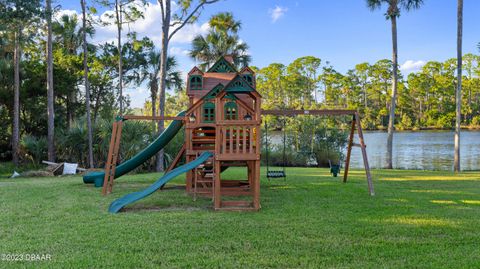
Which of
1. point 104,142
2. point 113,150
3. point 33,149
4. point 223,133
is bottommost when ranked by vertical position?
point 33,149

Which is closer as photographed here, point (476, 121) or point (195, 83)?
point (195, 83)

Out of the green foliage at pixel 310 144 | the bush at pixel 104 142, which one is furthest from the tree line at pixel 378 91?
the bush at pixel 104 142

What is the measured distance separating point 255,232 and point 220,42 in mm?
19149

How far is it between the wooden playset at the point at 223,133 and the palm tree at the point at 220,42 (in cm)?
1246

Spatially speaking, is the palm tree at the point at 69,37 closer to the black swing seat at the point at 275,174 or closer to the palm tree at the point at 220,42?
the palm tree at the point at 220,42

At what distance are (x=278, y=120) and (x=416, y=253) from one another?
131 ft

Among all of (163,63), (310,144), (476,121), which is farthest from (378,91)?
(163,63)

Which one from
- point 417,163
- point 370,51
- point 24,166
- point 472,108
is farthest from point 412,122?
point 24,166

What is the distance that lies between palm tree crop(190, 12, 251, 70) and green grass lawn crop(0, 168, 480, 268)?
53.1 ft

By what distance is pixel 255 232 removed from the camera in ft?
16.6

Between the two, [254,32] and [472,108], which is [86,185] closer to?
[254,32]

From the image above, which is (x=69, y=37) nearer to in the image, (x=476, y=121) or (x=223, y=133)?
(x=223, y=133)

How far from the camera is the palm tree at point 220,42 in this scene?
23.0 meters

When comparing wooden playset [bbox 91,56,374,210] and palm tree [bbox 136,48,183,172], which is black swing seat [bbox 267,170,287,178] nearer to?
wooden playset [bbox 91,56,374,210]
